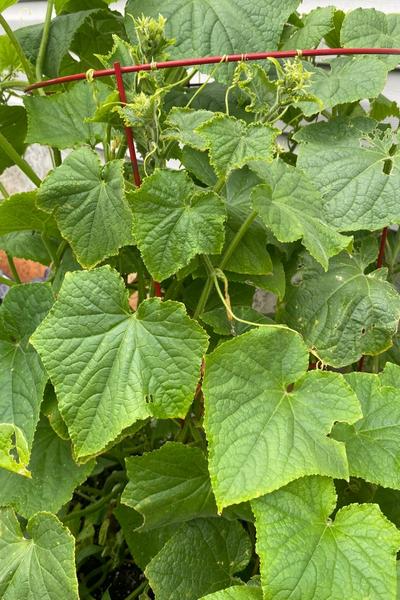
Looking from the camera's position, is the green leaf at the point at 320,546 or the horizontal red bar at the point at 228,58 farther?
the horizontal red bar at the point at 228,58

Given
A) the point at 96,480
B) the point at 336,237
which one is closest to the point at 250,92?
the point at 336,237

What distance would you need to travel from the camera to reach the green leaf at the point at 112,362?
0.88m

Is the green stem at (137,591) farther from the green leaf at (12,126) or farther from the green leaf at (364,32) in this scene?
the green leaf at (364,32)

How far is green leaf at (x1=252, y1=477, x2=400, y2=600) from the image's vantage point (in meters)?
0.79

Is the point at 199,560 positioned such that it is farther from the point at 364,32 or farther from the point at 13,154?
the point at 364,32

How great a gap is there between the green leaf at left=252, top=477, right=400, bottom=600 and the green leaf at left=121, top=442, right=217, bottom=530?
202 mm

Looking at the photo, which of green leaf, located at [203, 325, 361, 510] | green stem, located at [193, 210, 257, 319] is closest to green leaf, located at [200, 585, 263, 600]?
green leaf, located at [203, 325, 361, 510]

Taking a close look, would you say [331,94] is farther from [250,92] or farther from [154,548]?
[154,548]

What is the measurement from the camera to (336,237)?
3.17 feet

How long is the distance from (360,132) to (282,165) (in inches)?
7.5

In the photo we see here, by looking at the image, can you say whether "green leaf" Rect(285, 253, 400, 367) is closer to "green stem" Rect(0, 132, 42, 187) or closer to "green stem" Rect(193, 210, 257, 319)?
"green stem" Rect(193, 210, 257, 319)

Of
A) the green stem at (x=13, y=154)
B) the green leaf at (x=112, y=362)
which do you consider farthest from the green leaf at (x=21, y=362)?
the green stem at (x=13, y=154)

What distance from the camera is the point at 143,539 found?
1154 millimetres

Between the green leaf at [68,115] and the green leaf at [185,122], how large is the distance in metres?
0.22
